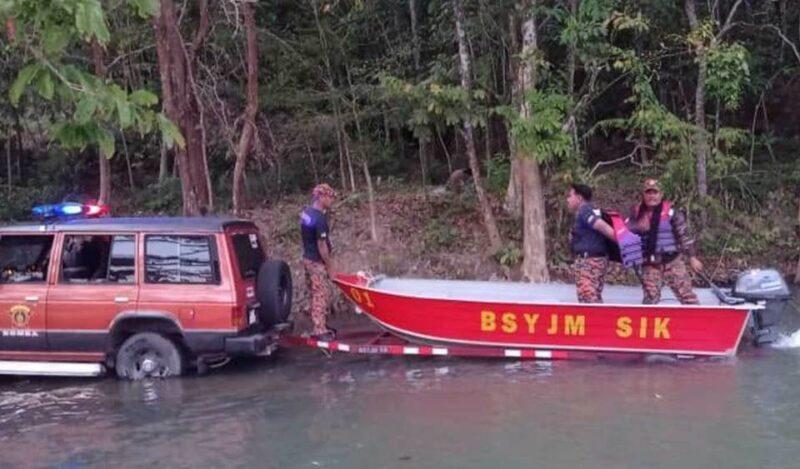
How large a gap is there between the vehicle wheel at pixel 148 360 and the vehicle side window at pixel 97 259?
0.64 metres

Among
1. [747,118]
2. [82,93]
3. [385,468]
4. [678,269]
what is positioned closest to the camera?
[82,93]

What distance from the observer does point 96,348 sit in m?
9.55

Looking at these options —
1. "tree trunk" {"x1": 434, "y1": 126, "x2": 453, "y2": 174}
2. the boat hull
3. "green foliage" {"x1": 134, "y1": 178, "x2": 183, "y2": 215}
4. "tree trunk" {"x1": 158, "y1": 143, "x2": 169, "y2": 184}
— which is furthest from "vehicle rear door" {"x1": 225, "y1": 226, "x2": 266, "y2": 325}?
"tree trunk" {"x1": 158, "y1": 143, "x2": 169, "y2": 184}

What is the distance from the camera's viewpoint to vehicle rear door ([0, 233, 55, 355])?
31.2ft

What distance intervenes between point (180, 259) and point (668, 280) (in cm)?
532

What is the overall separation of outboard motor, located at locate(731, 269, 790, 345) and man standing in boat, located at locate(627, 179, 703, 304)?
0.51 meters

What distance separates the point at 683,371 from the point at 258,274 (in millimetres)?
4559

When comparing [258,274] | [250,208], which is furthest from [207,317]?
[250,208]

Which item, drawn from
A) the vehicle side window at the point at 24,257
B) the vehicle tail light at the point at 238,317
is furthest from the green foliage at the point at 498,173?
the vehicle side window at the point at 24,257

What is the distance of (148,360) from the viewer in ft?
31.6

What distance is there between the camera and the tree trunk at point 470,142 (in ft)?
46.5

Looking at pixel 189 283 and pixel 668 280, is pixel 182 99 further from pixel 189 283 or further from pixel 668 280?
pixel 668 280

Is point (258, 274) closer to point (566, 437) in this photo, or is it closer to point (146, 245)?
point (146, 245)

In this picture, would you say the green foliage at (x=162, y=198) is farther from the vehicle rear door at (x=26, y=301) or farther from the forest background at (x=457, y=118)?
the vehicle rear door at (x=26, y=301)
